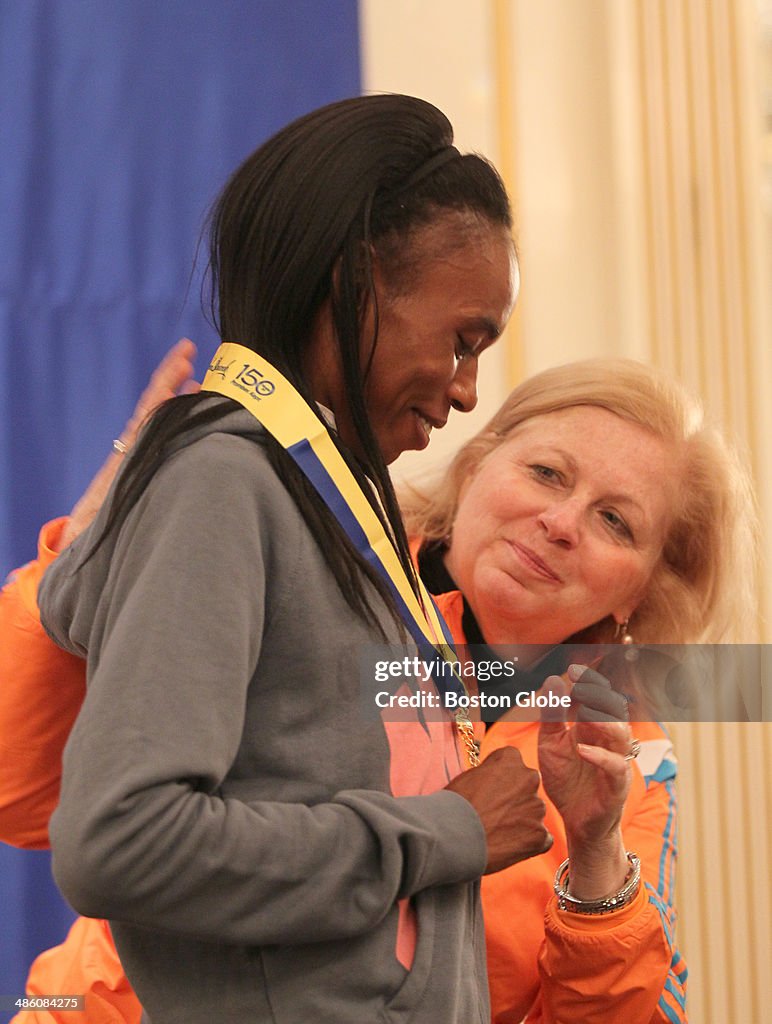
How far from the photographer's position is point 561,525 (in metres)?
1.57

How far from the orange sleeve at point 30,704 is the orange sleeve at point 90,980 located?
0.25 m

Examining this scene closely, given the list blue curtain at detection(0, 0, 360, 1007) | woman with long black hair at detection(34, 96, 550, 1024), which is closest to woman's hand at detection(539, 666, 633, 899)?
woman with long black hair at detection(34, 96, 550, 1024)

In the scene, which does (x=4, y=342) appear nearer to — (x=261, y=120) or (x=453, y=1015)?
(x=261, y=120)

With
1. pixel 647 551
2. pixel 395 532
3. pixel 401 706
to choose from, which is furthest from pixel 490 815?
pixel 647 551

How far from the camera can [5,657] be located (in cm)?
125

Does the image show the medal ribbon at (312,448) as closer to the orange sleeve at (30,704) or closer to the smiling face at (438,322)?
the smiling face at (438,322)

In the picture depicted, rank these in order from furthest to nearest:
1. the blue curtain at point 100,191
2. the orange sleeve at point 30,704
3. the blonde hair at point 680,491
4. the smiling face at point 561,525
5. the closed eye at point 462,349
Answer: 1. the blue curtain at point 100,191
2. the blonde hair at point 680,491
3. the smiling face at point 561,525
4. the orange sleeve at point 30,704
5. the closed eye at point 462,349

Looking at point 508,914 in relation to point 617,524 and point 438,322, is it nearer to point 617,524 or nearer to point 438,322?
point 617,524

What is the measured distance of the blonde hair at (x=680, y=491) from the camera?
1691 millimetres

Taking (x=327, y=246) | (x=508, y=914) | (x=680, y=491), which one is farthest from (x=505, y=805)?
(x=680, y=491)

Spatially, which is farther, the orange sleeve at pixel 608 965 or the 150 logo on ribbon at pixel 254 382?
the orange sleeve at pixel 608 965

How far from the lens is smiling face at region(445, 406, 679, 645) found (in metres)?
1.58

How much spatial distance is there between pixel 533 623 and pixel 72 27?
149cm
